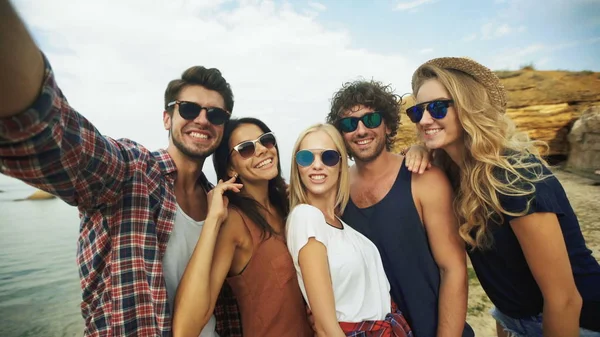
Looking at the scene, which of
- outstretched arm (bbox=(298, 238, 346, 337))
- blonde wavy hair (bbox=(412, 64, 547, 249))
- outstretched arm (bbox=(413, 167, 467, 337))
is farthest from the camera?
outstretched arm (bbox=(413, 167, 467, 337))

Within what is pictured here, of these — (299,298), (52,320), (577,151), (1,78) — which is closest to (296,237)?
(299,298)

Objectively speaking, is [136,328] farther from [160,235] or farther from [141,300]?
[160,235]

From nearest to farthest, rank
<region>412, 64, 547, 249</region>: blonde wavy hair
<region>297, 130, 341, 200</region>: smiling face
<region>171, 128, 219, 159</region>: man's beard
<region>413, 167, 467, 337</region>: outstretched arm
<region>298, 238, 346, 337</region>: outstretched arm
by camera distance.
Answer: <region>298, 238, 346, 337</region>: outstretched arm < <region>412, 64, 547, 249</region>: blonde wavy hair < <region>413, 167, 467, 337</region>: outstretched arm < <region>297, 130, 341, 200</region>: smiling face < <region>171, 128, 219, 159</region>: man's beard

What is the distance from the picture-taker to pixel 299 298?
2.31 metres

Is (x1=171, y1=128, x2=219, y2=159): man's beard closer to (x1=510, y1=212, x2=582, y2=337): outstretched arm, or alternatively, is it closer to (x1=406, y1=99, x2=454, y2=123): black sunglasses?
(x1=406, y1=99, x2=454, y2=123): black sunglasses

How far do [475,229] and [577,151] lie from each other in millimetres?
15511

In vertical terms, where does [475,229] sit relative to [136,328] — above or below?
above

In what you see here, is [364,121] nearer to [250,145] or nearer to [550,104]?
[250,145]

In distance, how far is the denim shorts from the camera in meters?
2.16

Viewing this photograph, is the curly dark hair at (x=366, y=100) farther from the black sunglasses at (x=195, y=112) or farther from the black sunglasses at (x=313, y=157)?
the black sunglasses at (x=195, y=112)

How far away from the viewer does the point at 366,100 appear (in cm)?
298

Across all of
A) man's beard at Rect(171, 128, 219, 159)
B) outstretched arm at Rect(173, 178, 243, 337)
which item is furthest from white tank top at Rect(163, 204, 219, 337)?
man's beard at Rect(171, 128, 219, 159)

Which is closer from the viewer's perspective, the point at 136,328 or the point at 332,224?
the point at 136,328

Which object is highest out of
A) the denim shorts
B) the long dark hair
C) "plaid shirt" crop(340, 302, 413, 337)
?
the long dark hair
